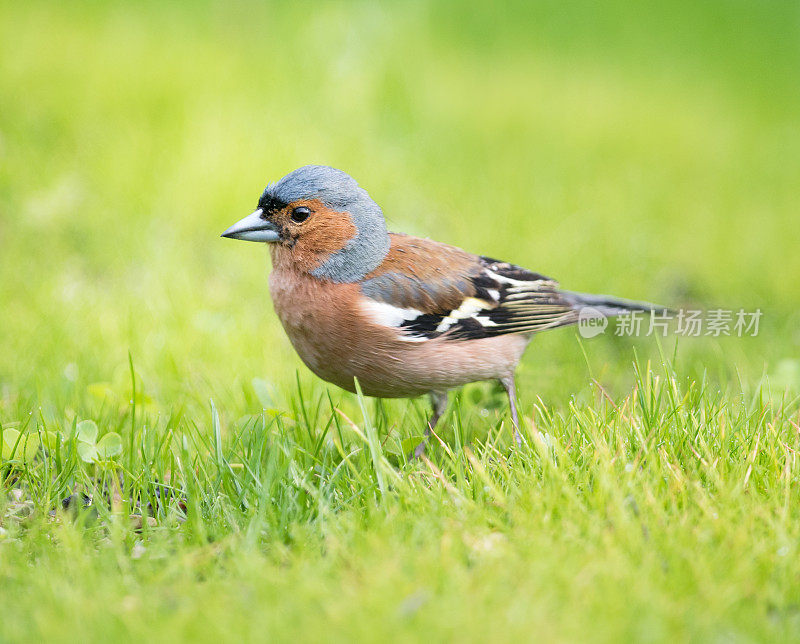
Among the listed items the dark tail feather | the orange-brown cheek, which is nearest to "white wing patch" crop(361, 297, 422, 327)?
the orange-brown cheek

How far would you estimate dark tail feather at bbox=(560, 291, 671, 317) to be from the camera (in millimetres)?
4359

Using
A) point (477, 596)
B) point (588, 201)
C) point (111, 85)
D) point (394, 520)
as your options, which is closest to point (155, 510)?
point (394, 520)

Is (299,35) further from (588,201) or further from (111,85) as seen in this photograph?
(588,201)

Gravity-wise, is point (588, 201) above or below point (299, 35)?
below

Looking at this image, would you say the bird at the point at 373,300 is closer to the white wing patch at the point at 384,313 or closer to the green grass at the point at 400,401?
the white wing patch at the point at 384,313

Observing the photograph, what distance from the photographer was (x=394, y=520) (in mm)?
2832

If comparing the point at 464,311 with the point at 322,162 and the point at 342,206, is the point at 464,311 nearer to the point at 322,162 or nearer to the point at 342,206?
the point at 342,206

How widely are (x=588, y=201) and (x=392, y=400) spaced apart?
422 cm

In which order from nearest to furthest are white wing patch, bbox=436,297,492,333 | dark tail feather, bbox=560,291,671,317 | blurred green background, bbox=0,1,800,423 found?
white wing patch, bbox=436,297,492,333 → dark tail feather, bbox=560,291,671,317 → blurred green background, bbox=0,1,800,423

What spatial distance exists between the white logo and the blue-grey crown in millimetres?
1134

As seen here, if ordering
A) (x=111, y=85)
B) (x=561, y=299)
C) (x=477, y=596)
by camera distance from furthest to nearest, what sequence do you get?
(x=111, y=85) < (x=561, y=299) < (x=477, y=596)

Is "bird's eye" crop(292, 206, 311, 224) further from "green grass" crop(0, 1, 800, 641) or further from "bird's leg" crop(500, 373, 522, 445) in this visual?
"bird's leg" crop(500, 373, 522, 445)

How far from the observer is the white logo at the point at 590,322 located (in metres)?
4.40

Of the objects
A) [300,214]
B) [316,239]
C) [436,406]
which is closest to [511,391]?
[436,406]
